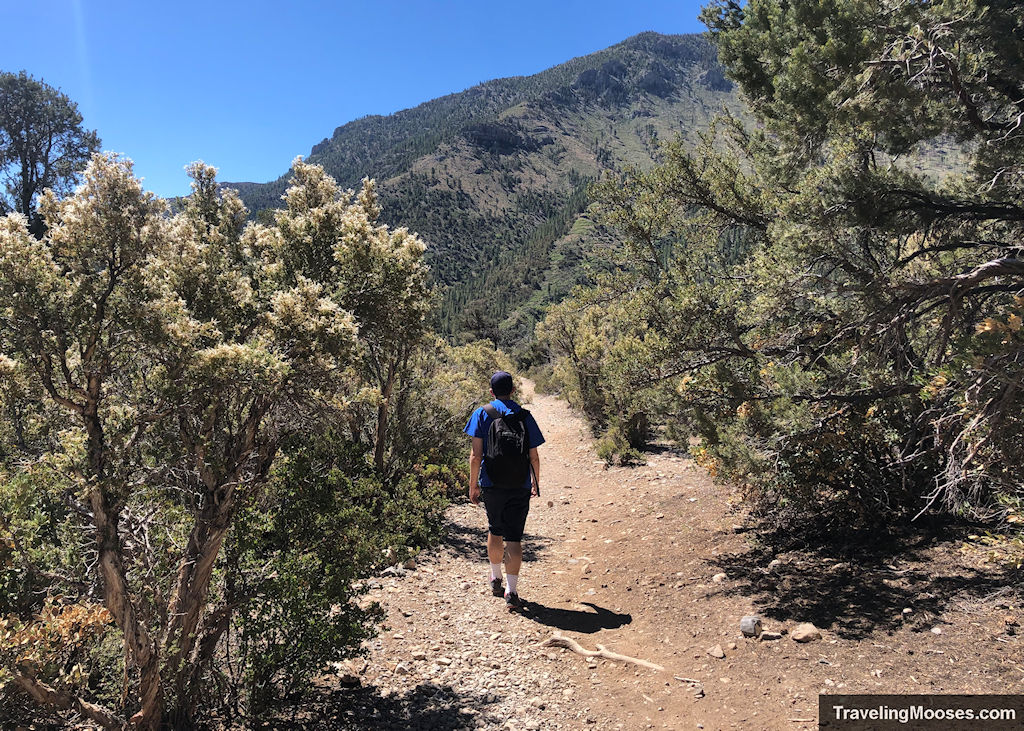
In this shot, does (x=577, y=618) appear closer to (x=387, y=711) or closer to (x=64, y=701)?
(x=387, y=711)

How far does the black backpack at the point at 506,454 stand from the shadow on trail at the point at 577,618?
126 cm

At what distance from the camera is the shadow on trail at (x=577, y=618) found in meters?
4.75

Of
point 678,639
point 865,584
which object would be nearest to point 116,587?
point 678,639

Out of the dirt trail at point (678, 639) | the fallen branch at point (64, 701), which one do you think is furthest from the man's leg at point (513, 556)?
the fallen branch at point (64, 701)

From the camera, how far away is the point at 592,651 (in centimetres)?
424

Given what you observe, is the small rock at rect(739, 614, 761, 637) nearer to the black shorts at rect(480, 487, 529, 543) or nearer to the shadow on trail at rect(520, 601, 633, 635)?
the shadow on trail at rect(520, 601, 633, 635)

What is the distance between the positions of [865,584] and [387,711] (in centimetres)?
398

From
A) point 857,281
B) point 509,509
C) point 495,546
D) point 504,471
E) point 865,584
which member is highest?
point 857,281

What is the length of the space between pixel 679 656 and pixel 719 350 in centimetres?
293

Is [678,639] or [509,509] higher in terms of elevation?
[509,509]

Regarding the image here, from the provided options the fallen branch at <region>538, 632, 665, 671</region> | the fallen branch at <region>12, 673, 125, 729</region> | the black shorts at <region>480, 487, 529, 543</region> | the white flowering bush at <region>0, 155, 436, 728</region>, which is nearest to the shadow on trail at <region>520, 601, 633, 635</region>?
the fallen branch at <region>538, 632, 665, 671</region>

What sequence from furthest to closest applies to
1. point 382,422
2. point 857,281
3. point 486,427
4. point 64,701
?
1. point 382,422
2. point 857,281
3. point 486,427
4. point 64,701

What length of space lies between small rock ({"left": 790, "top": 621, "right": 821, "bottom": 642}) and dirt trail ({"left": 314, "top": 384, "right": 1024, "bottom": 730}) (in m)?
0.07

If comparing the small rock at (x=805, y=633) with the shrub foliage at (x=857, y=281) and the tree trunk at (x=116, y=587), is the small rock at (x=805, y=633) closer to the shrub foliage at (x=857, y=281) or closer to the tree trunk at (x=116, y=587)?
the shrub foliage at (x=857, y=281)
